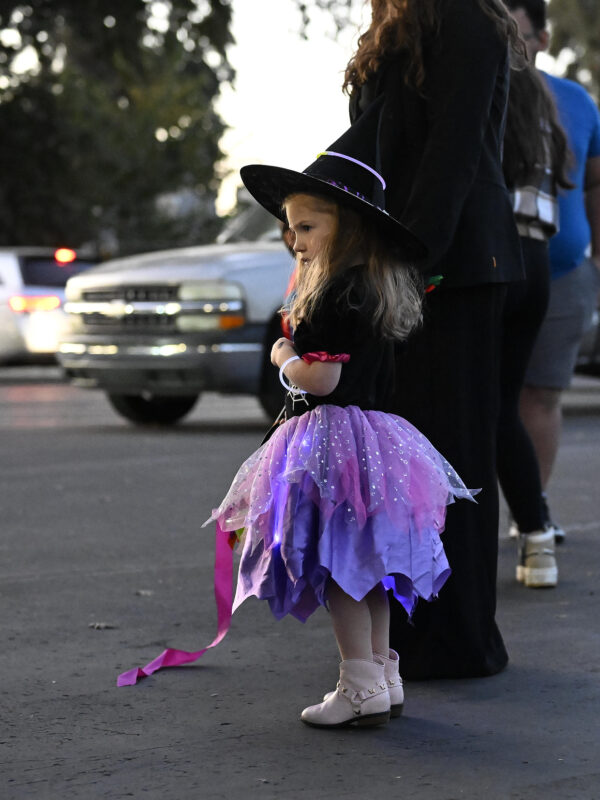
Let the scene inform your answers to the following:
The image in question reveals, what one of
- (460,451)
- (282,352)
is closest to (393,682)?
(460,451)

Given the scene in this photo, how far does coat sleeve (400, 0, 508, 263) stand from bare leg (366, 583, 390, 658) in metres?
0.81

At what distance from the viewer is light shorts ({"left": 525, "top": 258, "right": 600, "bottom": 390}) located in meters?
5.72

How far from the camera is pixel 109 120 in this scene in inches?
1213

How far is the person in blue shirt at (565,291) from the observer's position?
5.71m

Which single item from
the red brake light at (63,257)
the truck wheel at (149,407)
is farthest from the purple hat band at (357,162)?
the red brake light at (63,257)

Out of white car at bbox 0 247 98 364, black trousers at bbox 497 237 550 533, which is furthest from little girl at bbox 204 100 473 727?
white car at bbox 0 247 98 364

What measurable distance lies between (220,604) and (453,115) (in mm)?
1355

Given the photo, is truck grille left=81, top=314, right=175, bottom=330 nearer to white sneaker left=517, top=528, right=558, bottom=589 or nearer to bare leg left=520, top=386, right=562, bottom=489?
bare leg left=520, top=386, right=562, bottom=489

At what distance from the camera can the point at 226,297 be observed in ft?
32.3

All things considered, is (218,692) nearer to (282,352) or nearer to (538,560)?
(282,352)

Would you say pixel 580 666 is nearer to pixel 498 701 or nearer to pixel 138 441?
pixel 498 701

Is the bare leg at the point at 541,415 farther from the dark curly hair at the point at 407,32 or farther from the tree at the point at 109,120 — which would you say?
the tree at the point at 109,120

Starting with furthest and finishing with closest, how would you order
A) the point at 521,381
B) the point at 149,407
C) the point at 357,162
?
the point at 149,407 < the point at 521,381 < the point at 357,162

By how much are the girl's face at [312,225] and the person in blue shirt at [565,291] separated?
242 cm
